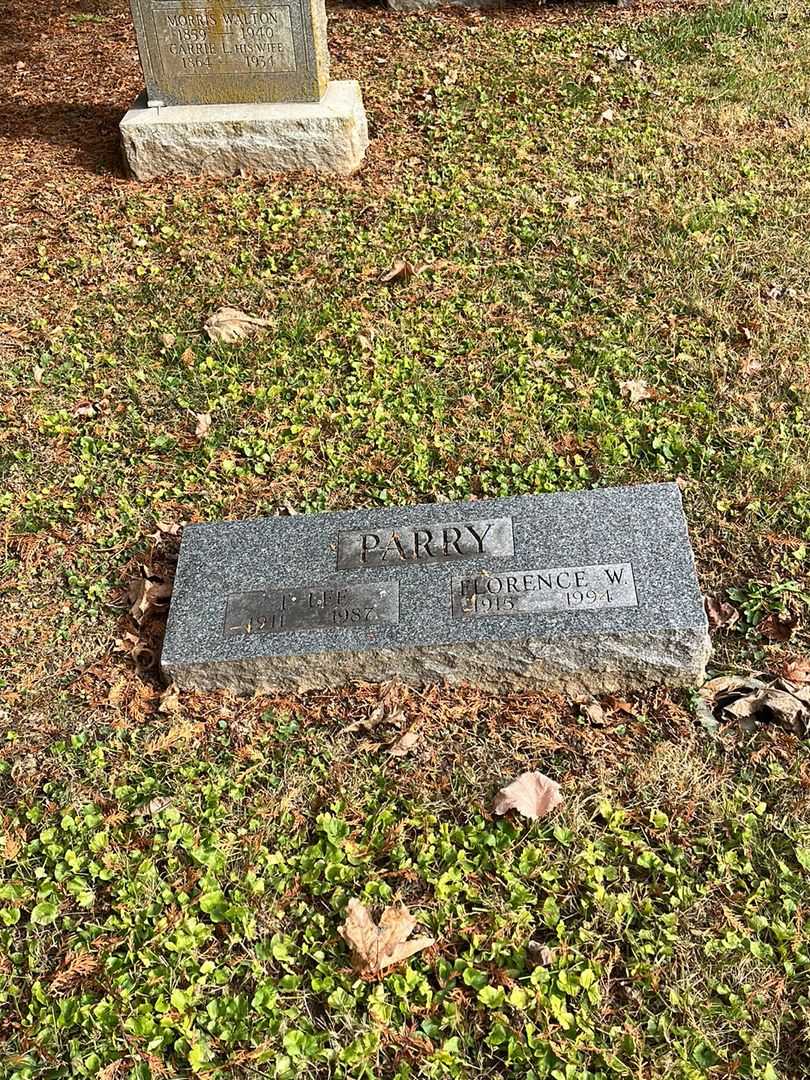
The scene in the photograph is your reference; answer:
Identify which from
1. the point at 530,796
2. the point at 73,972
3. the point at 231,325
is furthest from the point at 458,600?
the point at 231,325

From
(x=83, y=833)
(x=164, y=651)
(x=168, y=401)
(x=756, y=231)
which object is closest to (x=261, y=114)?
(x=168, y=401)

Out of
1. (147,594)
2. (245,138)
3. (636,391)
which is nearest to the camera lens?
(147,594)

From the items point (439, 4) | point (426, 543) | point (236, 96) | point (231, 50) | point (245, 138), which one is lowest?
point (426, 543)

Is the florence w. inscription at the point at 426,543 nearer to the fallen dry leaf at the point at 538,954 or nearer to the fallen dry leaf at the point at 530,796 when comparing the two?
the fallen dry leaf at the point at 530,796

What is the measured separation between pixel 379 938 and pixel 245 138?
16.4 ft

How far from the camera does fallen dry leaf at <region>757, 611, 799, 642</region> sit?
3.28 metres

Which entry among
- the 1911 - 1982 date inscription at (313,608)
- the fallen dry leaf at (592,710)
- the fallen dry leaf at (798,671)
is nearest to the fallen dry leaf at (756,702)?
the fallen dry leaf at (798,671)

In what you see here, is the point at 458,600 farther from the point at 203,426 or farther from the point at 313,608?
the point at 203,426

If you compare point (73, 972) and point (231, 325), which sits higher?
point (231, 325)

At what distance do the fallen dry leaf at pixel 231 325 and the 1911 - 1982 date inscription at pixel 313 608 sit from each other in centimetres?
196

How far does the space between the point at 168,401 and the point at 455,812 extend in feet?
8.32

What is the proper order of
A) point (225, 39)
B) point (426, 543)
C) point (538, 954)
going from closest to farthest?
1. point (538, 954)
2. point (426, 543)
3. point (225, 39)

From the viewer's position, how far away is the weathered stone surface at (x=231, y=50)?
229 inches

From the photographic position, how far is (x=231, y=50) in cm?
596
